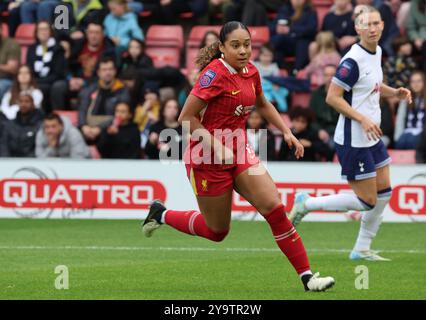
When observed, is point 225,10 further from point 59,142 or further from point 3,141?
point 3,141

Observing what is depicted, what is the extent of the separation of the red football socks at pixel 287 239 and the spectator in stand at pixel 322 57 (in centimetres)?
971

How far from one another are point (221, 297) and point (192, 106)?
4.89 feet

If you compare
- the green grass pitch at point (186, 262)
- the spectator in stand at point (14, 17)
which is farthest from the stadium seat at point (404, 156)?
the spectator in stand at point (14, 17)

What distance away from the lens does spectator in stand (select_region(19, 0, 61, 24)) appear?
20.2 meters

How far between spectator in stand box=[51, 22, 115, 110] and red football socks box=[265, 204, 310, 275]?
10299mm

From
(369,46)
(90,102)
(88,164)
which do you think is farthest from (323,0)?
(369,46)

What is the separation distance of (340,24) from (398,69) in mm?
1640

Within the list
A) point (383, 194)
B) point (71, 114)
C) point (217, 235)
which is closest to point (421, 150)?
point (383, 194)

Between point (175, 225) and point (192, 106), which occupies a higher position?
point (192, 106)

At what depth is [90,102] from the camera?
18.7 m

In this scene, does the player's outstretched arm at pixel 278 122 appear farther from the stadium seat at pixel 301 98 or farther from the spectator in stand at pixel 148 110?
the stadium seat at pixel 301 98

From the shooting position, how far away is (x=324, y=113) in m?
18.0

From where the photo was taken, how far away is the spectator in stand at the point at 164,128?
56.5 ft
